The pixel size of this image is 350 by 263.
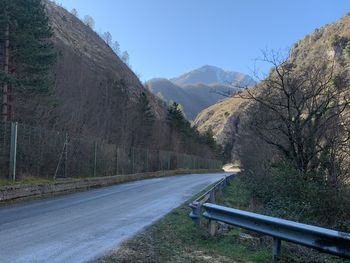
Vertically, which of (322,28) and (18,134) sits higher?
(322,28)

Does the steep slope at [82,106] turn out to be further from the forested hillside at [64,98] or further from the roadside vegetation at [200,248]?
the roadside vegetation at [200,248]

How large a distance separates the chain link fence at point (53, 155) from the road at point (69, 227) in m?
3.90

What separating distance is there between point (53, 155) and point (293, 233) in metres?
18.9

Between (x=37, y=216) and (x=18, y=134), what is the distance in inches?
320

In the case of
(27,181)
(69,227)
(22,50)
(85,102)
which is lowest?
(69,227)

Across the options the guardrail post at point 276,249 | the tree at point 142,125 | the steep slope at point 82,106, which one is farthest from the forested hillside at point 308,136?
the tree at point 142,125

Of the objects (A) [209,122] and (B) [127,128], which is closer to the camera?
(B) [127,128]

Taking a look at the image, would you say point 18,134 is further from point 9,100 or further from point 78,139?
point 9,100

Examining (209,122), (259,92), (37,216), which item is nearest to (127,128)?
(259,92)

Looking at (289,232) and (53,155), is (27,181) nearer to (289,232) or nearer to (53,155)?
(53,155)

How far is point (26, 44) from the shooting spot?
28.0 metres

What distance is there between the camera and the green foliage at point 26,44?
26641 millimetres

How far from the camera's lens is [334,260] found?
7836 millimetres

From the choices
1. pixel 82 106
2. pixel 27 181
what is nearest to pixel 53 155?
pixel 27 181
